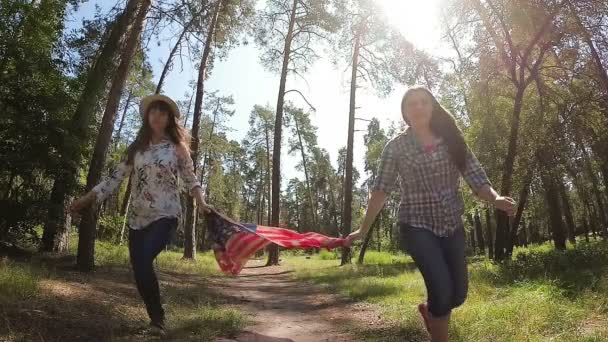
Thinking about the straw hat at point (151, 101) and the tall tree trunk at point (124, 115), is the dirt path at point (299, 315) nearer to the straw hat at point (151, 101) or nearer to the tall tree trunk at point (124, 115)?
the straw hat at point (151, 101)

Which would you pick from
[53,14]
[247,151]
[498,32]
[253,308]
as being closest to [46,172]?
[53,14]

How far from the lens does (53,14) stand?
10867 mm

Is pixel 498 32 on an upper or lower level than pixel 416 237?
upper

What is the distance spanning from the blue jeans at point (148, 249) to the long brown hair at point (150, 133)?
807mm

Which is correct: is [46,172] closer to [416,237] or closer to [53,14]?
[53,14]

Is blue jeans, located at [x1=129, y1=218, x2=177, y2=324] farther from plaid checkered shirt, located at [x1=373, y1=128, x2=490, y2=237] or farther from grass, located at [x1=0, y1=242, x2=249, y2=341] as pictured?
plaid checkered shirt, located at [x1=373, y1=128, x2=490, y2=237]

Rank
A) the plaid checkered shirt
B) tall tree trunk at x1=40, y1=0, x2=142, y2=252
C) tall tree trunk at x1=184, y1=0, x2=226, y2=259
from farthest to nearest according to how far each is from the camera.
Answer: tall tree trunk at x1=184, y1=0, x2=226, y2=259 < tall tree trunk at x1=40, y1=0, x2=142, y2=252 < the plaid checkered shirt

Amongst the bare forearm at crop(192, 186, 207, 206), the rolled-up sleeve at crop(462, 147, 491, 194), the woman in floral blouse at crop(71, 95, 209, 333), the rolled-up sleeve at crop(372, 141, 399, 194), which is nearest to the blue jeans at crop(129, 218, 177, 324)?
the woman in floral blouse at crop(71, 95, 209, 333)

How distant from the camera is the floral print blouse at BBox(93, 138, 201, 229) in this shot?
4.70m

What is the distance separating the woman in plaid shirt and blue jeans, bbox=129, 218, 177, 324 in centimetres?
189

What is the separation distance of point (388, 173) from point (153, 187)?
231cm

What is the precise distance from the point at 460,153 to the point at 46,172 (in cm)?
853

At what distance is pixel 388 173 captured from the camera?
154 inches

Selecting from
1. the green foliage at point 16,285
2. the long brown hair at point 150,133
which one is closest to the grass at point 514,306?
the long brown hair at point 150,133
